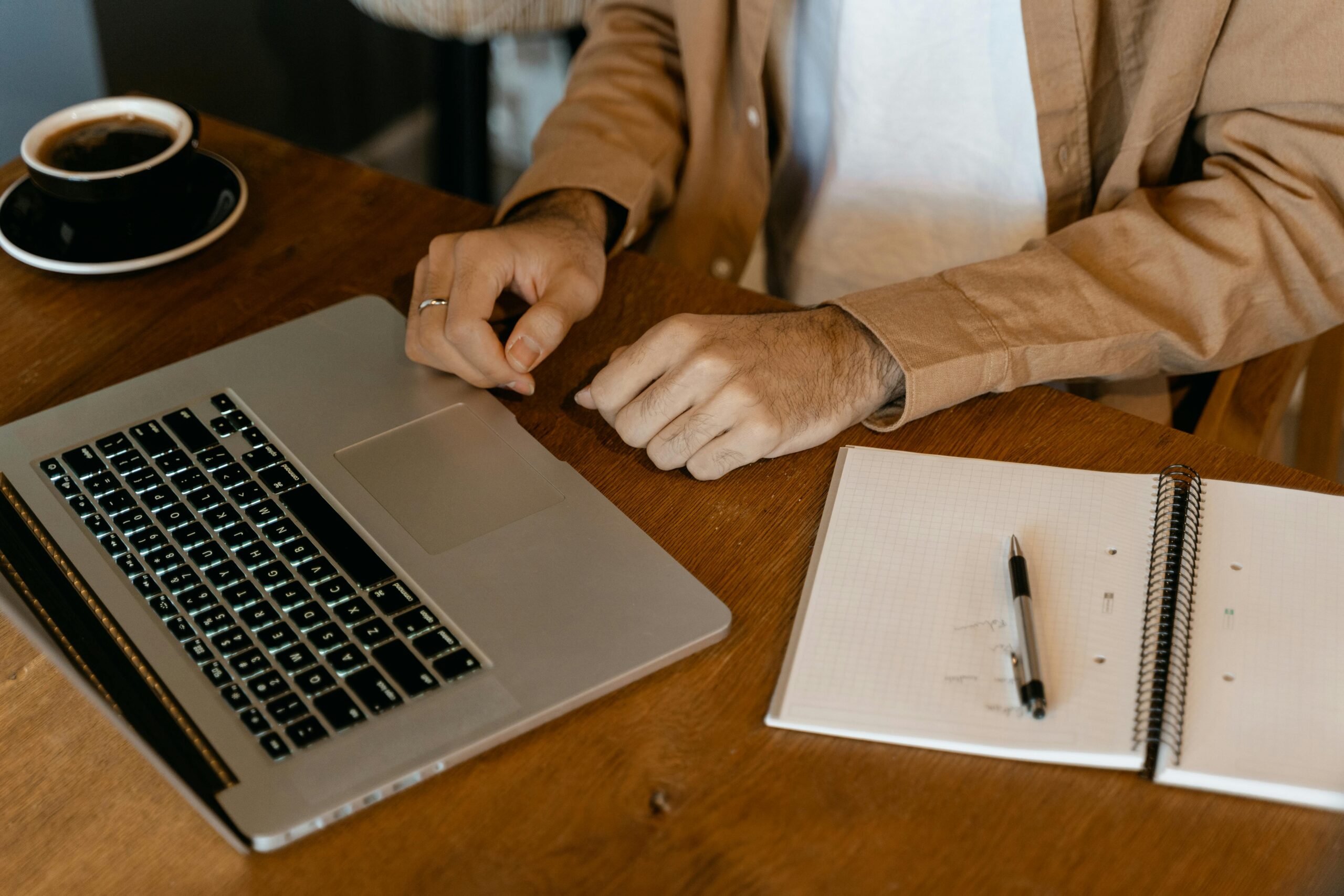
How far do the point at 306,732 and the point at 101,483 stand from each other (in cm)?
26

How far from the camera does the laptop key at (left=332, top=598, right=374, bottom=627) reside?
606 mm

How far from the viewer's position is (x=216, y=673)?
582mm

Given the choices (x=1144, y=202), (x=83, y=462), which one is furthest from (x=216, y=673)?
(x=1144, y=202)

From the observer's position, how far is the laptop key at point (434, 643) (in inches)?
23.3

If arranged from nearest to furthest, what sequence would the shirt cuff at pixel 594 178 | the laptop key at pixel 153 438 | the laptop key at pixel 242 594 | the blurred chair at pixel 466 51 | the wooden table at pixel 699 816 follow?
1. the wooden table at pixel 699 816
2. the laptop key at pixel 242 594
3. the laptop key at pixel 153 438
4. the shirt cuff at pixel 594 178
5. the blurred chair at pixel 466 51

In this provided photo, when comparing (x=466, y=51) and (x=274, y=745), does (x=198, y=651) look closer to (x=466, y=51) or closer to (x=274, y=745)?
(x=274, y=745)

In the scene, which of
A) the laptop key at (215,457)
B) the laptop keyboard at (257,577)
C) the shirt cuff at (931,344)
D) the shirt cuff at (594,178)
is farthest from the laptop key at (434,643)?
the shirt cuff at (594,178)

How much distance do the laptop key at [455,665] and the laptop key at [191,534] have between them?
7.2 inches

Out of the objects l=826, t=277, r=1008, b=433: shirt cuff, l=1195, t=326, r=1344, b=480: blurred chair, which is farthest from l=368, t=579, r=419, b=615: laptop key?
l=1195, t=326, r=1344, b=480: blurred chair

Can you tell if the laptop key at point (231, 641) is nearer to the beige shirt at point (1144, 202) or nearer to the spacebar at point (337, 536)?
the spacebar at point (337, 536)

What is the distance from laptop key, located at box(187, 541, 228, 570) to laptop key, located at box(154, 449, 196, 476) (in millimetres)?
76

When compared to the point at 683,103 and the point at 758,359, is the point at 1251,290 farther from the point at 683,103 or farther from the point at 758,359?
the point at 683,103

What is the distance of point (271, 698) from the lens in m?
0.57

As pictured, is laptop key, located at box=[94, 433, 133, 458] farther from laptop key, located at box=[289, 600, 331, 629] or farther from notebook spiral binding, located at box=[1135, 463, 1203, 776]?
notebook spiral binding, located at box=[1135, 463, 1203, 776]
